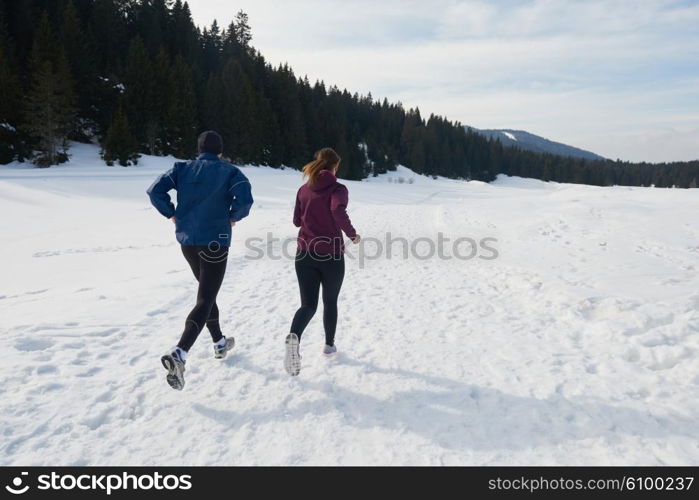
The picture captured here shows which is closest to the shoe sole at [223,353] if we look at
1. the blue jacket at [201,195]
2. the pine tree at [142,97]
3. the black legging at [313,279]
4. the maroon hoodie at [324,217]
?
the black legging at [313,279]

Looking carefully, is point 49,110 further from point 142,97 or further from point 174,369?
point 174,369

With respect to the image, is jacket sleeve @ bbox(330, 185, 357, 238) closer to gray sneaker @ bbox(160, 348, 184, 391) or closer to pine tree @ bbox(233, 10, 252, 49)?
gray sneaker @ bbox(160, 348, 184, 391)

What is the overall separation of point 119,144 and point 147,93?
10.1m

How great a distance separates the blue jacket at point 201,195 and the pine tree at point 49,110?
1258 inches

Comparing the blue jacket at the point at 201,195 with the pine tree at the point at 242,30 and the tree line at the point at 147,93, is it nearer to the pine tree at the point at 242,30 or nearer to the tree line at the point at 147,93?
the tree line at the point at 147,93

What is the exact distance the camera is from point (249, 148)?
45781 millimetres

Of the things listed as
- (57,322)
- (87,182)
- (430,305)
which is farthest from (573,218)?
(87,182)

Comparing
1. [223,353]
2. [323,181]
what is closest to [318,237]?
[323,181]

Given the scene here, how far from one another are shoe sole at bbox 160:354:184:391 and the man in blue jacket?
0.16 meters

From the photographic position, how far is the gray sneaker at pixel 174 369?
340cm

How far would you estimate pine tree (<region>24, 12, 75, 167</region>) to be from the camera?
28141 millimetres

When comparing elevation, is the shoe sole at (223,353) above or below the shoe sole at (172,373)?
below

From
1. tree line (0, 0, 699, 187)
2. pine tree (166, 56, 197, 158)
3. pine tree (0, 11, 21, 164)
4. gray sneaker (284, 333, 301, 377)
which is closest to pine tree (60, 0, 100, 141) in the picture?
tree line (0, 0, 699, 187)
